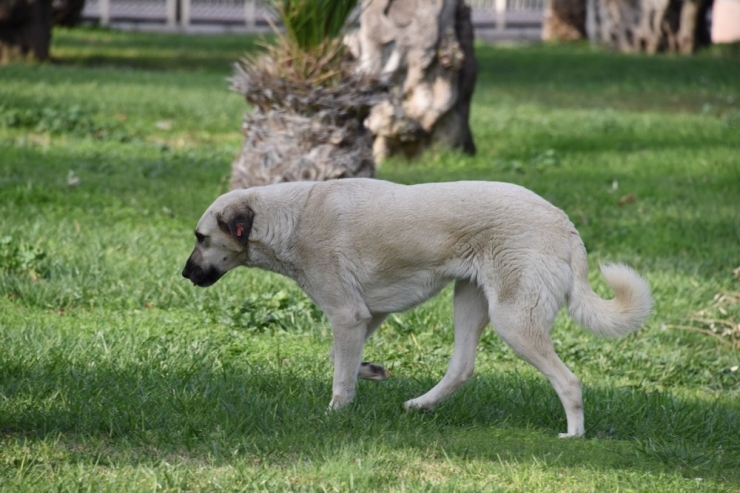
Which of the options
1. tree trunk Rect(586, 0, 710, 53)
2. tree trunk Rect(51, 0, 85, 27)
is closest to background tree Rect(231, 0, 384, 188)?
tree trunk Rect(51, 0, 85, 27)

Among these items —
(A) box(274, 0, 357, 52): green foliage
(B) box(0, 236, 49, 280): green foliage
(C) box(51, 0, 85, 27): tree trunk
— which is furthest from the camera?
(C) box(51, 0, 85, 27): tree trunk

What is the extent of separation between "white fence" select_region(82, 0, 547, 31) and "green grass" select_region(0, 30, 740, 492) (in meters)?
20.5

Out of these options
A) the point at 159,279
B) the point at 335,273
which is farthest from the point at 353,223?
the point at 159,279

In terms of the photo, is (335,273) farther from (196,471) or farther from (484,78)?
(484,78)

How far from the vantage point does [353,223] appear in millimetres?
5062

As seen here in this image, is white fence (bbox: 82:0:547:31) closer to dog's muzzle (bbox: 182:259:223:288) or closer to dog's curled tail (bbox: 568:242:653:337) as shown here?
dog's muzzle (bbox: 182:259:223:288)

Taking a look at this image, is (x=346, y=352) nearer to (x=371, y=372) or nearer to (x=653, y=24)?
(x=371, y=372)

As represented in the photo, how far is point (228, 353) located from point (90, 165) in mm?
5264

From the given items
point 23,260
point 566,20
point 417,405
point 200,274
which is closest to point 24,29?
point 23,260

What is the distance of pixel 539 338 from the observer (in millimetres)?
4812

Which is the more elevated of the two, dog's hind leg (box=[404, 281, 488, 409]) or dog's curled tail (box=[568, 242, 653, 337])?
dog's curled tail (box=[568, 242, 653, 337])

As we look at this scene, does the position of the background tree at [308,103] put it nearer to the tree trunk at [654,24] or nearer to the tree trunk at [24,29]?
the tree trunk at [24,29]

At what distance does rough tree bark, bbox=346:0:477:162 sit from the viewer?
12.2 meters

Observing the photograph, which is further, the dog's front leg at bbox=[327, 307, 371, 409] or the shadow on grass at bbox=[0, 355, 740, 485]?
the dog's front leg at bbox=[327, 307, 371, 409]
